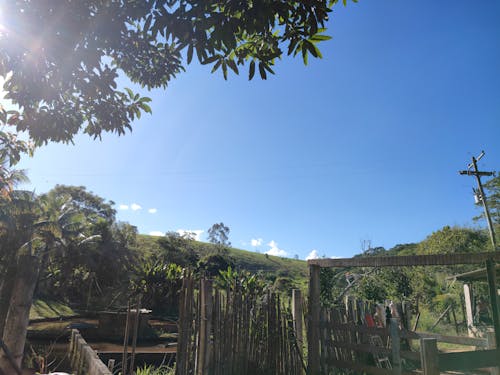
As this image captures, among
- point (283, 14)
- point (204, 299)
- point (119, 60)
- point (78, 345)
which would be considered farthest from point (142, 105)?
point (78, 345)

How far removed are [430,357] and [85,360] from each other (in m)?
4.78

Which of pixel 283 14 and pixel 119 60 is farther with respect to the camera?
pixel 119 60

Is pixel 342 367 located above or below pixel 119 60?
below

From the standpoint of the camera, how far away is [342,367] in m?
5.00

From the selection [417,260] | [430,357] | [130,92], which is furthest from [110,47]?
[417,260]

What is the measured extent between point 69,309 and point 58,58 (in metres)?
20.4

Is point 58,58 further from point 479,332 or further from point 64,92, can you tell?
point 479,332

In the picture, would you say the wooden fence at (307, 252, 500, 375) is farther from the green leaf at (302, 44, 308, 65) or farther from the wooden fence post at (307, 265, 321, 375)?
the green leaf at (302, 44, 308, 65)

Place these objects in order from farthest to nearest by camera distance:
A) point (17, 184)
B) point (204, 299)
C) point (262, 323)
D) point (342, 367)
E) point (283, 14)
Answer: point (17, 184) < point (262, 323) < point (342, 367) < point (204, 299) < point (283, 14)

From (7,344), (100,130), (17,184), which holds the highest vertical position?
(17,184)

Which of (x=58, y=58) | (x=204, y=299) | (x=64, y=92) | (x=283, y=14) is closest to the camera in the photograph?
(x=283, y=14)

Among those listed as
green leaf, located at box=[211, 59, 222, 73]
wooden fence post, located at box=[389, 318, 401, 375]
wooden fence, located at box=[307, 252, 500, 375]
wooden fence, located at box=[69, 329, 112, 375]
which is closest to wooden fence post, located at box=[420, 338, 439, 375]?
wooden fence, located at box=[307, 252, 500, 375]

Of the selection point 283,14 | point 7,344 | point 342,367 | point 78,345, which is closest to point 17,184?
point 78,345

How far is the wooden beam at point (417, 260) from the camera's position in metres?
3.56
